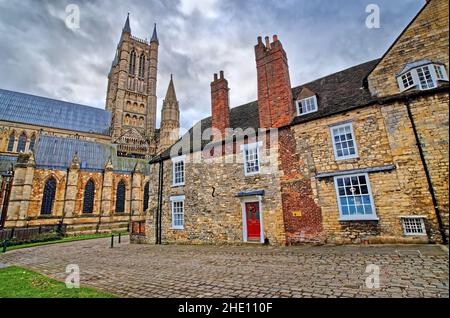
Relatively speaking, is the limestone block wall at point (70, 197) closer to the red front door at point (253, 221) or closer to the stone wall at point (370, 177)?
the red front door at point (253, 221)

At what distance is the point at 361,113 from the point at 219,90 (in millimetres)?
8978

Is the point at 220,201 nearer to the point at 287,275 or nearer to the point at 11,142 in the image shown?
the point at 287,275

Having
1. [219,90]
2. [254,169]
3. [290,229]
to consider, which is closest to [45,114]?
[219,90]

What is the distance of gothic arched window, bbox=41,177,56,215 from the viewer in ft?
88.3

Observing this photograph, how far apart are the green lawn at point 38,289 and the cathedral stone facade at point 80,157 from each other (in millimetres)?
23536

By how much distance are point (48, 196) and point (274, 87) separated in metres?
30.7

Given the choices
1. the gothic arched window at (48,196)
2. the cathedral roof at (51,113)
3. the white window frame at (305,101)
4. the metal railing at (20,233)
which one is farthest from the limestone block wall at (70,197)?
the white window frame at (305,101)

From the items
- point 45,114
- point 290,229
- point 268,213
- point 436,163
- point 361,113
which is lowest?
point 290,229

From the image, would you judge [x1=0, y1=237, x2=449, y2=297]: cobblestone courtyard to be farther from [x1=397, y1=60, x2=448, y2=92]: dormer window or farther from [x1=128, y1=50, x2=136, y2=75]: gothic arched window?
[x1=128, y1=50, x2=136, y2=75]: gothic arched window

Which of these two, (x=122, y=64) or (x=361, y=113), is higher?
(x=122, y=64)

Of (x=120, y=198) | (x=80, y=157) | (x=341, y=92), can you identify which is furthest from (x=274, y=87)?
(x=80, y=157)

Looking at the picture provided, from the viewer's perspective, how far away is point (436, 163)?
8.60m

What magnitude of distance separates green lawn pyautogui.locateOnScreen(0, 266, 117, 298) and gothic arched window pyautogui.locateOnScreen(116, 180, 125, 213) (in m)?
25.3
